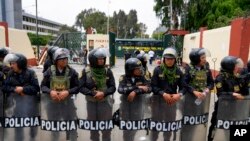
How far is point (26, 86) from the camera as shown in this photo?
15.8ft

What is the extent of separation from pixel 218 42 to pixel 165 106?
1069cm

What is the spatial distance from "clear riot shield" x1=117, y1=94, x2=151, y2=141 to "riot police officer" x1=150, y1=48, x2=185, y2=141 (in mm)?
121

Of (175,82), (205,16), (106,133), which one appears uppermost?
(205,16)

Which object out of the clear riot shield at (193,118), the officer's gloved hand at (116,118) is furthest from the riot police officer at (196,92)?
the officer's gloved hand at (116,118)

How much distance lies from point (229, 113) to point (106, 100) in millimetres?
1889

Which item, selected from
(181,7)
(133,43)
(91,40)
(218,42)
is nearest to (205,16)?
(181,7)

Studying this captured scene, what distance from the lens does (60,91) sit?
4.75 metres

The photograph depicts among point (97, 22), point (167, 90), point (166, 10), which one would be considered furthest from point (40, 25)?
point (167, 90)

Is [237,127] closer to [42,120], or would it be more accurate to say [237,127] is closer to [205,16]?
[42,120]

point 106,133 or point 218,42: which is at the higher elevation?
point 218,42

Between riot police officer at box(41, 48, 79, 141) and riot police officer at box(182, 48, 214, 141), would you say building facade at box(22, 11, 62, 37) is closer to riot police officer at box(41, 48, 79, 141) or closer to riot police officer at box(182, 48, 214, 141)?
riot police officer at box(41, 48, 79, 141)

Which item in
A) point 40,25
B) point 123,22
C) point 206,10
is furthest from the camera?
point 40,25

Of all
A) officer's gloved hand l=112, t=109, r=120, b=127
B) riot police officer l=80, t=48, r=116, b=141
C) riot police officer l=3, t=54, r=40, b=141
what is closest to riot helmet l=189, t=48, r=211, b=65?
riot police officer l=80, t=48, r=116, b=141

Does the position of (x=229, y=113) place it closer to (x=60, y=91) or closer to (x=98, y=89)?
(x=98, y=89)
